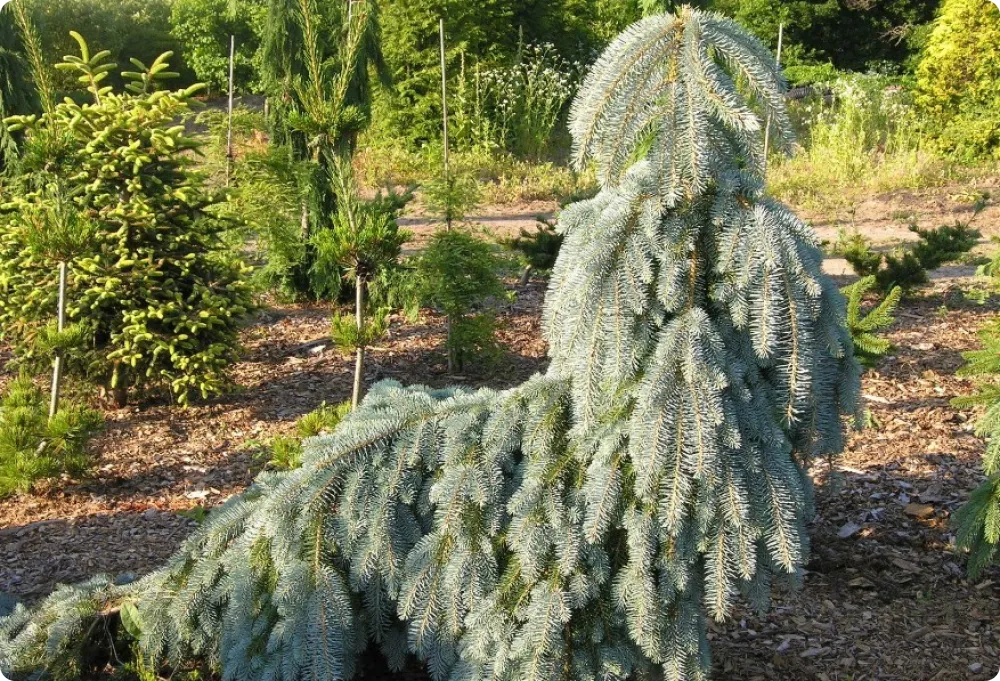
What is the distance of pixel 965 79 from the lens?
1543 centimetres

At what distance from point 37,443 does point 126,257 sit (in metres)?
1.34

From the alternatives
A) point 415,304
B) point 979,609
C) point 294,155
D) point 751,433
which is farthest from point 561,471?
point 294,155

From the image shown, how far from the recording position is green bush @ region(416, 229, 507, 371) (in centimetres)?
648

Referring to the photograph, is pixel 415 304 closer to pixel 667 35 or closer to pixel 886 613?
pixel 886 613

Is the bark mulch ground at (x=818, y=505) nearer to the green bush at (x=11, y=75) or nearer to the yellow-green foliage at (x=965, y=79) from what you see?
the green bush at (x=11, y=75)

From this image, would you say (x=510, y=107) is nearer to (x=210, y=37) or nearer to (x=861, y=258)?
(x=210, y=37)

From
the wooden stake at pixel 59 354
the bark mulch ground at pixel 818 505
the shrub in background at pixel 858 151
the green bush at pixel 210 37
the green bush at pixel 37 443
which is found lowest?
the bark mulch ground at pixel 818 505

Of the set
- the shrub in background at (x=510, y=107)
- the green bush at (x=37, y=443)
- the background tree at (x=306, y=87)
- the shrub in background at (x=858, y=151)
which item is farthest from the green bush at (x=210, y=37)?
the green bush at (x=37, y=443)

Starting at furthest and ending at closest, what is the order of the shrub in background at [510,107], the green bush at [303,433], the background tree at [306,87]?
the shrub in background at [510,107] < the background tree at [306,87] < the green bush at [303,433]

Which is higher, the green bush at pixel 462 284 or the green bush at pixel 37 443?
the green bush at pixel 462 284

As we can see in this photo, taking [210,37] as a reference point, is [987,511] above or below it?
below

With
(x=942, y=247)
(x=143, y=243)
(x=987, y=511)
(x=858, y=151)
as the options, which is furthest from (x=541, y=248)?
(x=858, y=151)

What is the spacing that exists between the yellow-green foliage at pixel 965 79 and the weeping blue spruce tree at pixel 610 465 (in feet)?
44.3

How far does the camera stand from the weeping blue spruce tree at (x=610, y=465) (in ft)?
8.77
